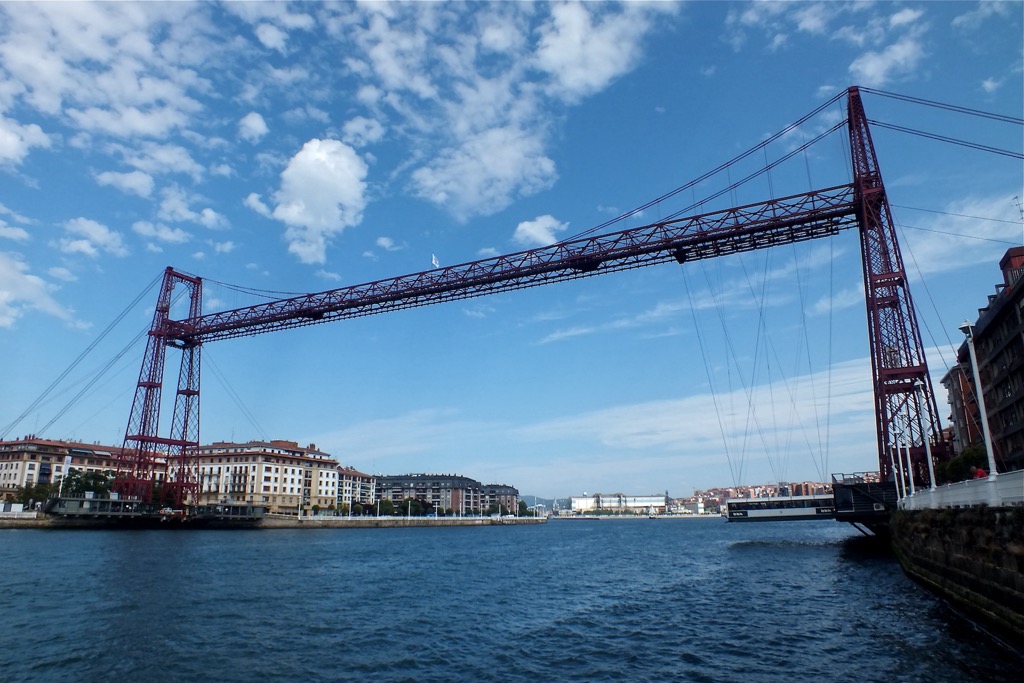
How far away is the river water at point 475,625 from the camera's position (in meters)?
11.6

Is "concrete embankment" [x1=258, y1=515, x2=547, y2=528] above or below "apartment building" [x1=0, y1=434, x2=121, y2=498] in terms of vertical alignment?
below

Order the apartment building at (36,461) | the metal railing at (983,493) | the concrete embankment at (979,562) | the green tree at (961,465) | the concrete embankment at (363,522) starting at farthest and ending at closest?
the apartment building at (36,461), the concrete embankment at (363,522), the green tree at (961,465), the metal railing at (983,493), the concrete embankment at (979,562)

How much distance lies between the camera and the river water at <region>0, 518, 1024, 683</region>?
11609 millimetres

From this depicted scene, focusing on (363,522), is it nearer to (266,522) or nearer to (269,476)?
(269,476)

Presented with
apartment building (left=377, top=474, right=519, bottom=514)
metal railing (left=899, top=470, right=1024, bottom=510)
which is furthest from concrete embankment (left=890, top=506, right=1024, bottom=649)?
apartment building (left=377, top=474, right=519, bottom=514)

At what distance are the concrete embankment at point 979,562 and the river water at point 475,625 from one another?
566 mm

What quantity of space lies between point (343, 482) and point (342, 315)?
80797mm

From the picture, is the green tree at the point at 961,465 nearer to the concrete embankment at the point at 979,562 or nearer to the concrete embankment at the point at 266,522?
the concrete embankment at the point at 979,562

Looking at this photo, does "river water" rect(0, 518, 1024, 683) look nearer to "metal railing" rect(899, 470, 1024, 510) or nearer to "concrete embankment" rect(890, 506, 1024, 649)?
"concrete embankment" rect(890, 506, 1024, 649)

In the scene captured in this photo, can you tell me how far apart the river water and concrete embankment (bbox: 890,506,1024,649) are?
0.57 metres

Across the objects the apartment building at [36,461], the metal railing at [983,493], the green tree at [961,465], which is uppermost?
the apartment building at [36,461]

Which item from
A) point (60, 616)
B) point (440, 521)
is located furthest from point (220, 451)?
point (60, 616)

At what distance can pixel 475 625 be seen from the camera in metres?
16.4

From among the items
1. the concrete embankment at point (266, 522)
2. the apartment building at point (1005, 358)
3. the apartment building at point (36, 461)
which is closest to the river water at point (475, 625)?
the apartment building at point (1005, 358)
